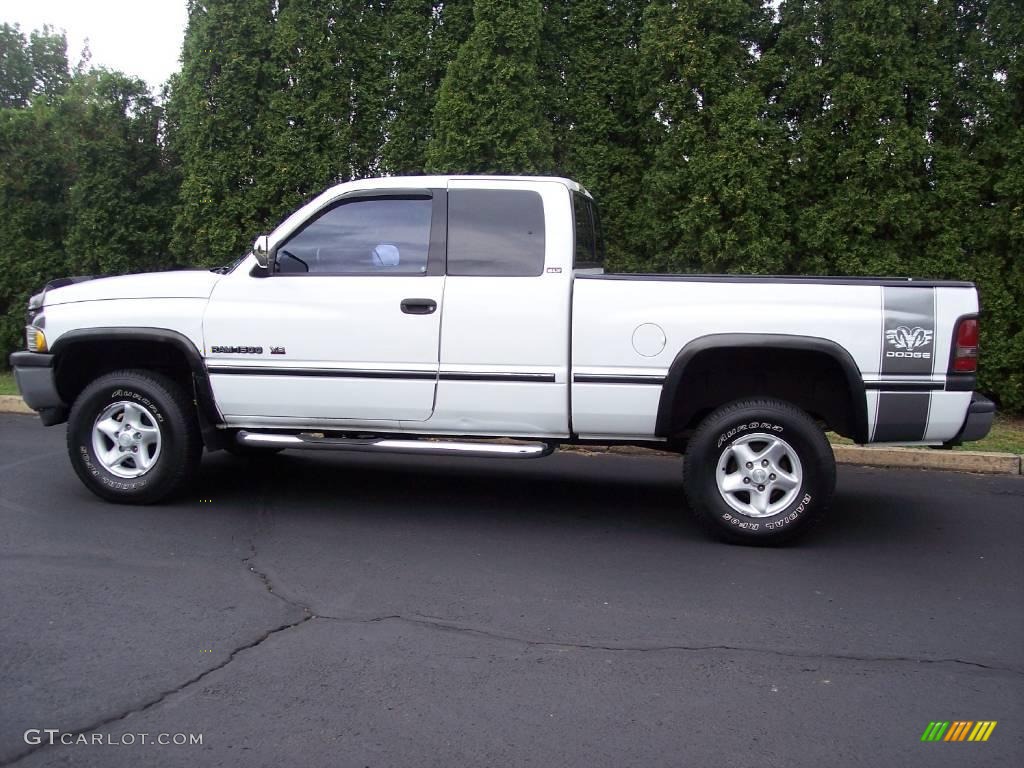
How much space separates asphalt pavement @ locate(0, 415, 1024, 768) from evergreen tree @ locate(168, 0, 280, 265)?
473 centimetres

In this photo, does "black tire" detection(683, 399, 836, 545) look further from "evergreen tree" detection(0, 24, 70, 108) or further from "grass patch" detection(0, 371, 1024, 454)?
"evergreen tree" detection(0, 24, 70, 108)

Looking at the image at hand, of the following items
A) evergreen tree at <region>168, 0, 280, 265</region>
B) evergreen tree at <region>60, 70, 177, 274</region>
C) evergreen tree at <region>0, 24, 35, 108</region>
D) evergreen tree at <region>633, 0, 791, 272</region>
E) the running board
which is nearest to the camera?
the running board

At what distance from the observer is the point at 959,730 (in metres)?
3.39

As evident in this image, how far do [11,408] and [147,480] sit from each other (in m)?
4.96

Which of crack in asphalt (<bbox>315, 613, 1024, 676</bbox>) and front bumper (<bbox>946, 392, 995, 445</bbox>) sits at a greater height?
front bumper (<bbox>946, 392, 995, 445</bbox>)

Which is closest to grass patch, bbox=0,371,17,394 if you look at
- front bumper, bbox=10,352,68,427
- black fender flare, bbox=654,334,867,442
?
front bumper, bbox=10,352,68,427

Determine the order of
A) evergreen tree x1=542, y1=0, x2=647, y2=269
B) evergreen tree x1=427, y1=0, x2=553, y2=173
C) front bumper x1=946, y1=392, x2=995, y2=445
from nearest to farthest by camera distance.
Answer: front bumper x1=946, y1=392, x2=995, y2=445
evergreen tree x1=427, y1=0, x2=553, y2=173
evergreen tree x1=542, y1=0, x2=647, y2=269

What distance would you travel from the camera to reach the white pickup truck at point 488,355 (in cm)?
530

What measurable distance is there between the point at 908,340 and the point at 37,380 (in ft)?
17.6

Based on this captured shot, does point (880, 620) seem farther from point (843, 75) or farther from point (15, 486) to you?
point (843, 75)

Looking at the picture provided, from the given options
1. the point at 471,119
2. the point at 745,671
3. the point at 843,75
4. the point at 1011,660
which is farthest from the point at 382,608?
the point at 843,75

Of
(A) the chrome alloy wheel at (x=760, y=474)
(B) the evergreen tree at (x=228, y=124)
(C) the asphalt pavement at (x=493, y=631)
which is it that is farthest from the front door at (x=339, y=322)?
(B) the evergreen tree at (x=228, y=124)

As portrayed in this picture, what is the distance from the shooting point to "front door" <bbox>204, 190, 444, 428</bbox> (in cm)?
567

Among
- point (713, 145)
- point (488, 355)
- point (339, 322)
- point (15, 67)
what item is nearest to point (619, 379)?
point (488, 355)
